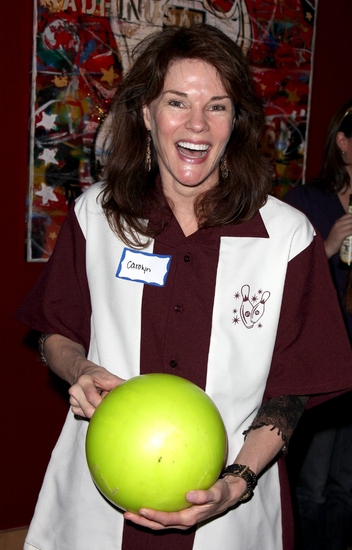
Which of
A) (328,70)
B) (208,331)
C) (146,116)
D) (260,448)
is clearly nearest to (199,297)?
(208,331)

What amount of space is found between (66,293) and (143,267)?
0.23 m

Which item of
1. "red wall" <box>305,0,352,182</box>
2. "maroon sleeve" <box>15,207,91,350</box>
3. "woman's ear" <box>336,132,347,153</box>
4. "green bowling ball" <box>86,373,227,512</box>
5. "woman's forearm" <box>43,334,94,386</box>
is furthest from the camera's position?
"red wall" <box>305,0,352,182</box>

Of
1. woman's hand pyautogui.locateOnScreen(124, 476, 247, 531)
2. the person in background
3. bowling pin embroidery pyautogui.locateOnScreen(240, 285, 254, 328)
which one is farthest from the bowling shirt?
the person in background

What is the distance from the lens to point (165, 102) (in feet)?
5.39

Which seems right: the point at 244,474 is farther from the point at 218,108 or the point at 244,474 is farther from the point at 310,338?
the point at 218,108

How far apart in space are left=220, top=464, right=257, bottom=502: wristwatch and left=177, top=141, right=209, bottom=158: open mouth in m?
0.75

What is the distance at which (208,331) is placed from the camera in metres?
1.61

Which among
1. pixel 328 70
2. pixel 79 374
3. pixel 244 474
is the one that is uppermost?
pixel 328 70

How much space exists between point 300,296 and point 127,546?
74cm

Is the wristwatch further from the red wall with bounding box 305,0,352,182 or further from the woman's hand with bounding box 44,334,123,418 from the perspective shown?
the red wall with bounding box 305,0,352,182

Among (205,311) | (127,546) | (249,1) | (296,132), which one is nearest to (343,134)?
(296,132)

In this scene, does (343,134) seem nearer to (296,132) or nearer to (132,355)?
(296,132)

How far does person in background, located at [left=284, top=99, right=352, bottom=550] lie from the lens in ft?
9.76

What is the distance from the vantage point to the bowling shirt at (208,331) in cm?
158
